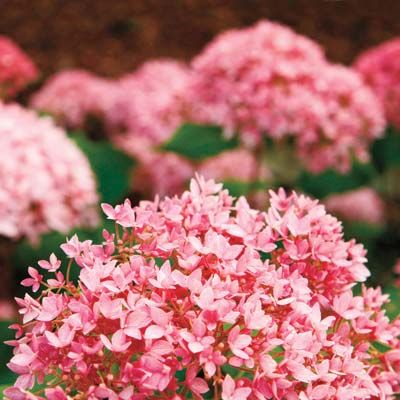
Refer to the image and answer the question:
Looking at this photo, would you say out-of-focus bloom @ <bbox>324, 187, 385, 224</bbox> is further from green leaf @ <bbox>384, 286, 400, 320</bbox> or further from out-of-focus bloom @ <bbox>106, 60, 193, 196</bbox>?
green leaf @ <bbox>384, 286, 400, 320</bbox>

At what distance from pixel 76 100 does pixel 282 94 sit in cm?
106

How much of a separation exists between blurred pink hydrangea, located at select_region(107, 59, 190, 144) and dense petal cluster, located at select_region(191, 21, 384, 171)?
0.25m

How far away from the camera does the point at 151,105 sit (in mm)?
2137

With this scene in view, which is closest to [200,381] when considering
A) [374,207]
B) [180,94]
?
[180,94]

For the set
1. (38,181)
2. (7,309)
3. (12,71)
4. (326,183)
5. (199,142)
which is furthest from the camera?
(326,183)

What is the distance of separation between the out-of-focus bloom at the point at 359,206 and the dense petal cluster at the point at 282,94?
65cm

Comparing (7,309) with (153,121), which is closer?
(7,309)

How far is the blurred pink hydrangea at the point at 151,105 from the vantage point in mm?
2078

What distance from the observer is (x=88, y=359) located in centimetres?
58

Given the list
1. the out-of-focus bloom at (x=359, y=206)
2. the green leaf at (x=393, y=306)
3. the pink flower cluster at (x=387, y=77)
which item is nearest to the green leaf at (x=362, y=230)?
the out-of-focus bloom at (x=359, y=206)

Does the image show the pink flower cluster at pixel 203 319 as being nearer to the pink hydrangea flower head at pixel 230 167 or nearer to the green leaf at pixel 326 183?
the pink hydrangea flower head at pixel 230 167

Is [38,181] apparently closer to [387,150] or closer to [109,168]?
[109,168]

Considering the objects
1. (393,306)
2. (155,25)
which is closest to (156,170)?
(393,306)

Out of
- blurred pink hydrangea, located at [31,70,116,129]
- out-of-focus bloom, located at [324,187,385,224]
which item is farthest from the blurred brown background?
out-of-focus bloom, located at [324,187,385,224]
